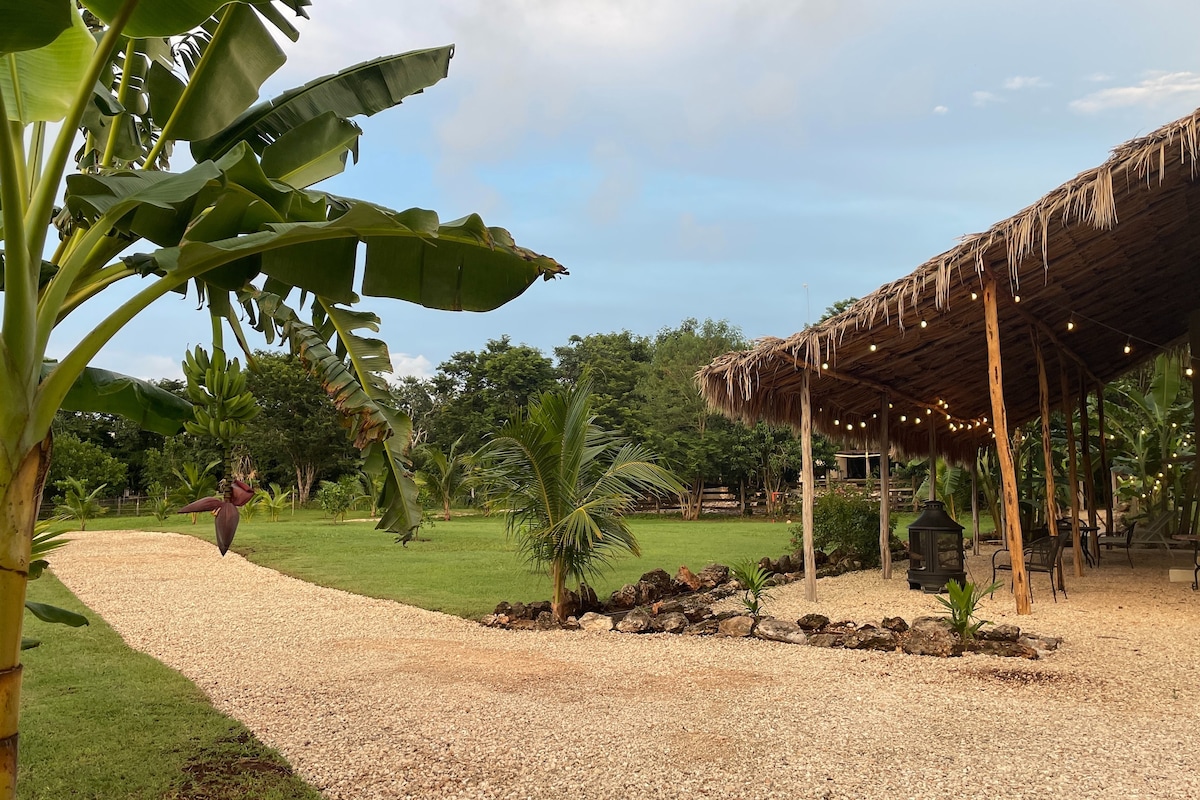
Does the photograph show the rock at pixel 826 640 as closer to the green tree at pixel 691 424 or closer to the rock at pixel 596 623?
the rock at pixel 596 623

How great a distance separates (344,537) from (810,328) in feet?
35.3

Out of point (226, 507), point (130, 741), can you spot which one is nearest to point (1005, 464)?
point (226, 507)

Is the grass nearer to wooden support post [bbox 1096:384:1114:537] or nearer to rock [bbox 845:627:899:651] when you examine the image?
rock [bbox 845:627:899:651]

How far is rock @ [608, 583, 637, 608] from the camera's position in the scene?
7.40 m

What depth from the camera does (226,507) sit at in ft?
7.68

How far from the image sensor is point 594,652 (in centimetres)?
572

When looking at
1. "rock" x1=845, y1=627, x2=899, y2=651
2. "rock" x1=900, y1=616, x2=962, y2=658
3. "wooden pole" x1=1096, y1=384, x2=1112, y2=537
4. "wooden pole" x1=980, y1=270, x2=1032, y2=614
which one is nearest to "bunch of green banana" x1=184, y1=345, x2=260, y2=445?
"rock" x1=845, y1=627, x2=899, y2=651

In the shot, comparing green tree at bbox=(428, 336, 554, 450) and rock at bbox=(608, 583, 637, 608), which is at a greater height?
green tree at bbox=(428, 336, 554, 450)

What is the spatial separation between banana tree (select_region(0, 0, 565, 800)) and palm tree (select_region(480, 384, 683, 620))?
313 centimetres

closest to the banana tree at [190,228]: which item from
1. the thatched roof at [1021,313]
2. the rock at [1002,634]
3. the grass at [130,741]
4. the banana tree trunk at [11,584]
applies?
the banana tree trunk at [11,584]

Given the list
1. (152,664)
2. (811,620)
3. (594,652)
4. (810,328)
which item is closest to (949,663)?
(811,620)

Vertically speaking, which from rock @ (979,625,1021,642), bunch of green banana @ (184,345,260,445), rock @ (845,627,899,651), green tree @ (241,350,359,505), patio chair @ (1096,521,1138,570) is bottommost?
rock @ (845,627,899,651)

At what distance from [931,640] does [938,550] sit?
3030mm

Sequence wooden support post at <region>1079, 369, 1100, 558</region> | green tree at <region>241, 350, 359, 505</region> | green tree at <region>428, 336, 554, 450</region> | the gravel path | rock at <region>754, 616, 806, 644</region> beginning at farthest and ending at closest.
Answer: green tree at <region>428, 336, 554, 450</region> < green tree at <region>241, 350, 359, 505</region> < wooden support post at <region>1079, 369, 1100, 558</region> < rock at <region>754, 616, 806, 644</region> < the gravel path
